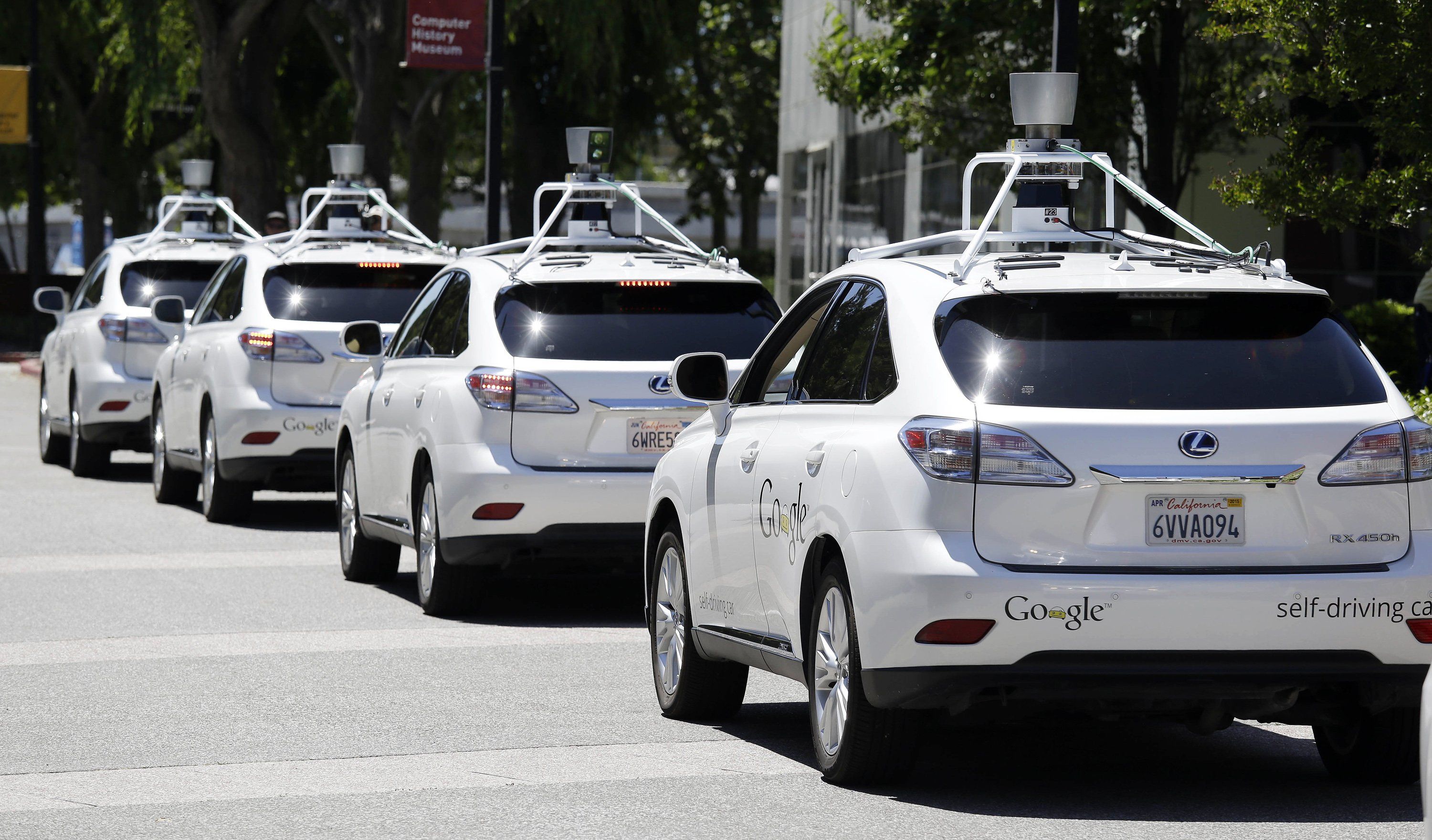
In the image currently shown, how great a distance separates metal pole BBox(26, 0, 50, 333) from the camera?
40.1m

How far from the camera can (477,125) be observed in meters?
43.2

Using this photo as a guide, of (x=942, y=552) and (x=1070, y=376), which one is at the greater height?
(x=1070, y=376)

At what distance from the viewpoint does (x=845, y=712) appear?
680 centimetres

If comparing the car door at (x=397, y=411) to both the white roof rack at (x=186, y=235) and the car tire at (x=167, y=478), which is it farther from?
the white roof rack at (x=186, y=235)

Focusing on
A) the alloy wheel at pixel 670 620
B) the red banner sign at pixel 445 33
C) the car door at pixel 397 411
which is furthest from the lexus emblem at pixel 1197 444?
the red banner sign at pixel 445 33

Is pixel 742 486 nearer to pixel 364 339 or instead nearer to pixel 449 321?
pixel 449 321

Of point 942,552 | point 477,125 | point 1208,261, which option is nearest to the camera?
point 942,552

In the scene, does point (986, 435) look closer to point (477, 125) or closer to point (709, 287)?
point (709, 287)

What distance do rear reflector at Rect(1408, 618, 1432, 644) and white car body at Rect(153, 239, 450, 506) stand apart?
8.95 m

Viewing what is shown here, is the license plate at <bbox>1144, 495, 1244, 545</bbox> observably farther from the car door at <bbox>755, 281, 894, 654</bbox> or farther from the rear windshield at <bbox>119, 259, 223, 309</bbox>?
the rear windshield at <bbox>119, 259, 223, 309</bbox>

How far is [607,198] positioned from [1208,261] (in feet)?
21.6

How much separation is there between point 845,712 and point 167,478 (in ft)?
35.1

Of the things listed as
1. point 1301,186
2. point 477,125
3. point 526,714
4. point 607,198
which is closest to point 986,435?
point 526,714

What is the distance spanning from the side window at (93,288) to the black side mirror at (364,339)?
7.18 metres
